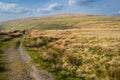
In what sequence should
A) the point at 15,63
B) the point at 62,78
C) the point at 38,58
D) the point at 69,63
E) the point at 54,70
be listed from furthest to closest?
1. the point at 38,58
2. the point at 15,63
3. the point at 69,63
4. the point at 54,70
5. the point at 62,78

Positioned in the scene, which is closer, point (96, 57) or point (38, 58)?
point (96, 57)

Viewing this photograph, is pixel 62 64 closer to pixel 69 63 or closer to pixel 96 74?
pixel 69 63

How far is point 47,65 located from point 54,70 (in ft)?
8.40

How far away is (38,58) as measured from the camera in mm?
29297

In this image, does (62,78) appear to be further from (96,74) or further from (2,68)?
(2,68)

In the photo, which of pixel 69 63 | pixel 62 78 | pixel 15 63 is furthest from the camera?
pixel 15 63

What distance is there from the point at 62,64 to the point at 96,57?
4.13 m

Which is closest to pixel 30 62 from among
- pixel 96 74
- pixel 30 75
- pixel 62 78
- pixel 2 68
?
pixel 2 68

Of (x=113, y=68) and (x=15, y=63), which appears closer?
(x=113, y=68)

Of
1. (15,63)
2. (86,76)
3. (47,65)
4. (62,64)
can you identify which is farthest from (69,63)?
(15,63)

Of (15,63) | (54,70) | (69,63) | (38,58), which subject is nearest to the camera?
(54,70)

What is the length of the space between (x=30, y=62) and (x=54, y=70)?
17.7 feet

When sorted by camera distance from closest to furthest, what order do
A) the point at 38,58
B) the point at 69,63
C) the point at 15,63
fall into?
the point at 69,63 < the point at 15,63 < the point at 38,58

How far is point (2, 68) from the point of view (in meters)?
23.8
